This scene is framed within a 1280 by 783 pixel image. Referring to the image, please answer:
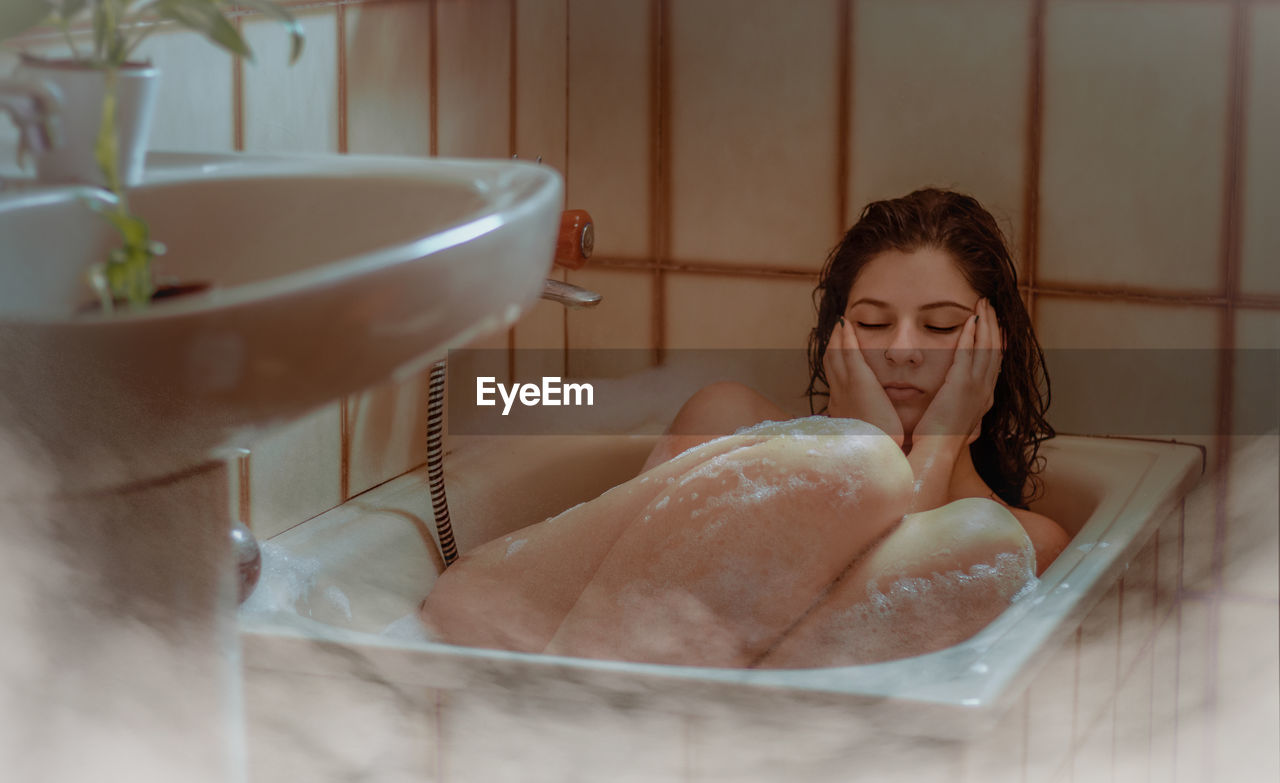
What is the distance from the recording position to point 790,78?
95 centimetres

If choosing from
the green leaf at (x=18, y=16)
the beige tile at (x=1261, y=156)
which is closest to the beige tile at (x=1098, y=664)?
the beige tile at (x=1261, y=156)

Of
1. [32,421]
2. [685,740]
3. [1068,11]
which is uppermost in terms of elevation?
[1068,11]

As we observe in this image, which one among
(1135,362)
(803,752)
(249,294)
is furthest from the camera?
(1135,362)

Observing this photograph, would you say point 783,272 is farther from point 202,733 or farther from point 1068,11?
point 202,733

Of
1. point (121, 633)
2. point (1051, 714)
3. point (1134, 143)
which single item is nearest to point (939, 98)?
point (1134, 143)

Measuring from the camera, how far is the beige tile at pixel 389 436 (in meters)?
0.87

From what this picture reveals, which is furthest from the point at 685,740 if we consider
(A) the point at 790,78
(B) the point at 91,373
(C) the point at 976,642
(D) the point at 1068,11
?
(D) the point at 1068,11

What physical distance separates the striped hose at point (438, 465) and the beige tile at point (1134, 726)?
0.53m

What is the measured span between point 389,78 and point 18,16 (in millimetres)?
265

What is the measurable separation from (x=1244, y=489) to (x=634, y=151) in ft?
1.96

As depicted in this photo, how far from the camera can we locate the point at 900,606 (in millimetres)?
776

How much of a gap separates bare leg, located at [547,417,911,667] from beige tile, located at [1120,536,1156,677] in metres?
0.23

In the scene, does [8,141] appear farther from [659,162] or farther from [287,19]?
[659,162]

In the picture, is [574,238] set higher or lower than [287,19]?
lower
